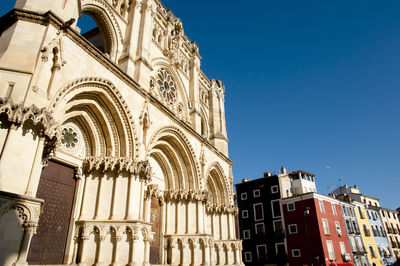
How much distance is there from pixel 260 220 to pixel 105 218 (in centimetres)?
2846

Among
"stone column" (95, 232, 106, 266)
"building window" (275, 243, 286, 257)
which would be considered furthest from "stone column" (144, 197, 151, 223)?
"building window" (275, 243, 286, 257)

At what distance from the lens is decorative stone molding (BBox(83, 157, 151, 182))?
10664 millimetres

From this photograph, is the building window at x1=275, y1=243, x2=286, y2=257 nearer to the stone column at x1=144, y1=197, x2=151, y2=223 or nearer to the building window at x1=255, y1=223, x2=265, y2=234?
the building window at x1=255, y1=223, x2=265, y2=234

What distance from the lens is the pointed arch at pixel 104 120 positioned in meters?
10.6

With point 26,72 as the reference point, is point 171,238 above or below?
below

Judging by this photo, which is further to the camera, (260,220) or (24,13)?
(260,220)

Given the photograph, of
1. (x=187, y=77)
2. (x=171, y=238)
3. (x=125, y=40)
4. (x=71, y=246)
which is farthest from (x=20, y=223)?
(x=187, y=77)

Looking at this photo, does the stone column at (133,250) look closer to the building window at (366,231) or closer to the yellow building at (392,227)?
the building window at (366,231)

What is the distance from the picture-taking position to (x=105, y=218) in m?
10.2

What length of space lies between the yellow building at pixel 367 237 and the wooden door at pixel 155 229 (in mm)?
34709

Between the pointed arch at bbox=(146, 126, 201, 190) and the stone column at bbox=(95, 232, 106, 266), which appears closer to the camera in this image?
the stone column at bbox=(95, 232, 106, 266)

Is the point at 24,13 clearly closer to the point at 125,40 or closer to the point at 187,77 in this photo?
the point at 125,40

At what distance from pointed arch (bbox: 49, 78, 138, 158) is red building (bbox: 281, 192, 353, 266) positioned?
77.7 feet

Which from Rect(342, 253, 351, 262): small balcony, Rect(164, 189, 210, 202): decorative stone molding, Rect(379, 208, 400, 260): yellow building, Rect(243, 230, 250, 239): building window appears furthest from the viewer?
Rect(379, 208, 400, 260): yellow building
